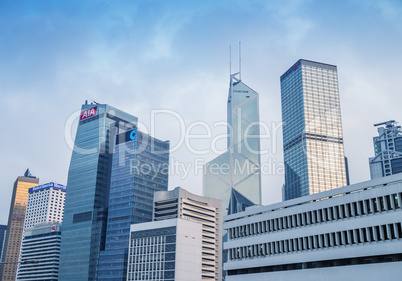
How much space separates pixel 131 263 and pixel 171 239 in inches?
911

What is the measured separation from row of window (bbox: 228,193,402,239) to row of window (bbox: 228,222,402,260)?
2.71 meters

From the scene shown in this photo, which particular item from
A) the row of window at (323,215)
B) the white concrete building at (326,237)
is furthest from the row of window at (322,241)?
the row of window at (323,215)

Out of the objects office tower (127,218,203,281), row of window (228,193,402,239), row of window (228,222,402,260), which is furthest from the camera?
office tower (127,218,203,281)

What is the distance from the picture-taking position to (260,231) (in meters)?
93.9

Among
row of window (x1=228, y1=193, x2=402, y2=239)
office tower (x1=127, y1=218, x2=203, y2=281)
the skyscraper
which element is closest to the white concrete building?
row of window (x1=228, y1=193, x2=402, y2=239)

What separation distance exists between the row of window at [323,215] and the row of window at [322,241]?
2706mm

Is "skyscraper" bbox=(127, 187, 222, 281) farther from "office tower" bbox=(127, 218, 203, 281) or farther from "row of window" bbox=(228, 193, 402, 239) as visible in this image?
"row of window" bbox=(228, 193, 402, 239)

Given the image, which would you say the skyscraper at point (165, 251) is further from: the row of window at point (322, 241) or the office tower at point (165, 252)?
the row of window at point (322, 241)

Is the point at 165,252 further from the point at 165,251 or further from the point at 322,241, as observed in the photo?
the point at 322,241

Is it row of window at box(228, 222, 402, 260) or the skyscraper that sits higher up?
the skyscraper

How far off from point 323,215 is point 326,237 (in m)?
4.02

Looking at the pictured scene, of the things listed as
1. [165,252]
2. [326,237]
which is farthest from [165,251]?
[326,237]

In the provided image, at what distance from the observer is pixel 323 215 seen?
80.2 m

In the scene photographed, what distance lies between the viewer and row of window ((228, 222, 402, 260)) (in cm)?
6877
